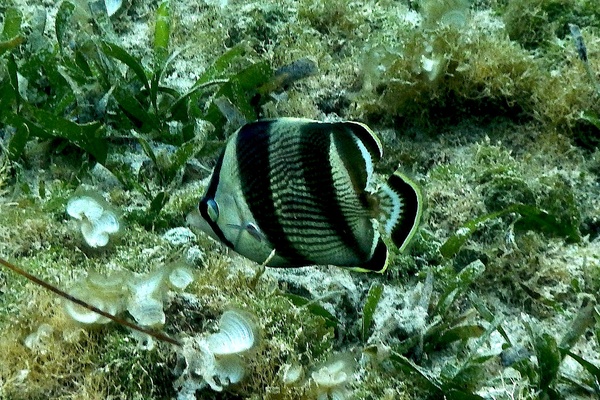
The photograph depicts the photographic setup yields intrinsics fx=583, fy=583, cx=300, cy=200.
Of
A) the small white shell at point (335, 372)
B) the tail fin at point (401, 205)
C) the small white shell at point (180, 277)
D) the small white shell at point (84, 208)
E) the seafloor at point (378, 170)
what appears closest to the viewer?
the tail fin at point (401, 205)

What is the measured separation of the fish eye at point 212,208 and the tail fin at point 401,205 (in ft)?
1.76

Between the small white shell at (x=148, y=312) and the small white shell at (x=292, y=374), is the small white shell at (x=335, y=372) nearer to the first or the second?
the small white shell at (x=292, y=374)

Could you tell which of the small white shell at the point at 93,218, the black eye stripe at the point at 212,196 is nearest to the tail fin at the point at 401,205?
the black eye stripe at the point at 212,196

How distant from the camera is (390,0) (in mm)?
4590

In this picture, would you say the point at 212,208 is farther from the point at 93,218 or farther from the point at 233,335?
the point at 93,218

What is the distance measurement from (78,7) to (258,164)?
3.02 meters

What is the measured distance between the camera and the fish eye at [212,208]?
6.25 ft

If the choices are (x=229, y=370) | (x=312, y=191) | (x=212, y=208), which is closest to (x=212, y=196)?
(x=212, y=208)

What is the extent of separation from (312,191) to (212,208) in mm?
332

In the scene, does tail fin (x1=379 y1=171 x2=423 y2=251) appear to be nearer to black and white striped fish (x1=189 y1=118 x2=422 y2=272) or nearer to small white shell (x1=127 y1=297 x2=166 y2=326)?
black and white striped fish (x1=189 y1=118 x2=422 y2=272)

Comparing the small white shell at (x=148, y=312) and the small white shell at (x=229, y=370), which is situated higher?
the small white shell at (x=148, y=312)

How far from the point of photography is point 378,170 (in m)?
3.30

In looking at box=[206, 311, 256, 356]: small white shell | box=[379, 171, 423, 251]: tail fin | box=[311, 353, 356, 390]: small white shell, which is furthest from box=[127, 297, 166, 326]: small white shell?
box=[379, 171, 423, 251]: tail fin

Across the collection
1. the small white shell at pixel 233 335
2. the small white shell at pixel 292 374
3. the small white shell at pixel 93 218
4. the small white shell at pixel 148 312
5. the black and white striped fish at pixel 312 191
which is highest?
the black and white striped fish at pixel 312 191
